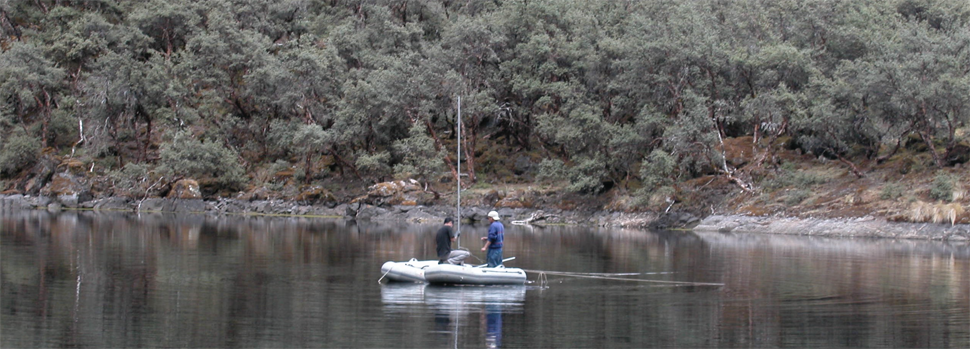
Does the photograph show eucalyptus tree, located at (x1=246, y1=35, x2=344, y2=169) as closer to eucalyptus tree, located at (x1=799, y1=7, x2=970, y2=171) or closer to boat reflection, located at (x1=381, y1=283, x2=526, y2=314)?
eucalyptus tree, located at (x1=799, y1=7, x2=970, y2=171)

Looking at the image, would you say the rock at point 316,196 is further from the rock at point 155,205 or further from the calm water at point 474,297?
the calm water at point 474,297

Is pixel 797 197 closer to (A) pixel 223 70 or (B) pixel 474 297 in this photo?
(B) pixel 474 297

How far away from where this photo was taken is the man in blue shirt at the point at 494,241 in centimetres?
2566

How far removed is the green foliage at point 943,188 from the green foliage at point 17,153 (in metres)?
62.1

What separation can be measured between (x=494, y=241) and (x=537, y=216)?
33.9m

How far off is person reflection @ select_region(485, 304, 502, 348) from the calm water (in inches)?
2.5

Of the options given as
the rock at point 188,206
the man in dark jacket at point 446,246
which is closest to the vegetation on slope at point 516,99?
the rock at point 188,206

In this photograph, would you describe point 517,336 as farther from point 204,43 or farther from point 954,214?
point 204,43

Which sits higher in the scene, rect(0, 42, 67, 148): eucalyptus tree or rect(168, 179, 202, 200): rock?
rect(0, 42, 67, 148): eucalyptus tree

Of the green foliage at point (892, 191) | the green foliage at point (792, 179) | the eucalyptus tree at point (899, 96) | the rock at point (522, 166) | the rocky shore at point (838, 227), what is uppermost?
the eucalyptus tree at point (899, 96)

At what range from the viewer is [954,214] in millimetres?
44406

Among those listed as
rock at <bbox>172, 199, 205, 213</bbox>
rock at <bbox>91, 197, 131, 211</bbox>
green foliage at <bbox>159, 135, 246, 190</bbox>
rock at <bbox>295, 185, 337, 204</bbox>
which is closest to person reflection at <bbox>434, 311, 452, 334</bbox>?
rock at <bbox>295, 185, 337, 204</bbox>

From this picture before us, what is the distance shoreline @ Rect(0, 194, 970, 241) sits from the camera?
46562mm

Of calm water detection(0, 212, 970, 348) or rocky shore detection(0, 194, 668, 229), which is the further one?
rocky shore detection(0, 194, 668, 229)
